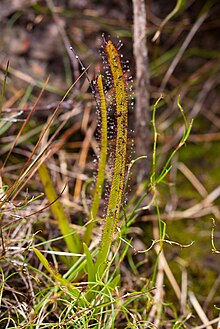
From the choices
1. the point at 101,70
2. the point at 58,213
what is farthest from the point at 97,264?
the point at 101,70

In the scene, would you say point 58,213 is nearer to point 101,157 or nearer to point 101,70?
point 101,157

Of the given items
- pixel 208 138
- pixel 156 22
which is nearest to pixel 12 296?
pixel 208 138

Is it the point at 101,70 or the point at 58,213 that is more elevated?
the point at 101,70

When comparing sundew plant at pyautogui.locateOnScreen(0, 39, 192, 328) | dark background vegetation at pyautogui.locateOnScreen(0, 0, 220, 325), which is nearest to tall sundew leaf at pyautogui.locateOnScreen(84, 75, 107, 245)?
sundew plant at pyautogui.locateOnScreen(0, 39, 192, 328)

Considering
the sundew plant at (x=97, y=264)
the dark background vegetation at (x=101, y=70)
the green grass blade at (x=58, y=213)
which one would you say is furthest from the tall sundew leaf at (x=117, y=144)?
the dark background vegetation at (x=101, y=70)

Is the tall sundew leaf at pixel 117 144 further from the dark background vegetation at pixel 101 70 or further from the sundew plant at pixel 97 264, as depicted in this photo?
the dark background vegetation at pixel 101 70

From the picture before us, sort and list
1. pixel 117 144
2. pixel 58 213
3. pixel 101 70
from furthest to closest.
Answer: pixel 101 70 < pixel 58 213 < pixel 117 144
